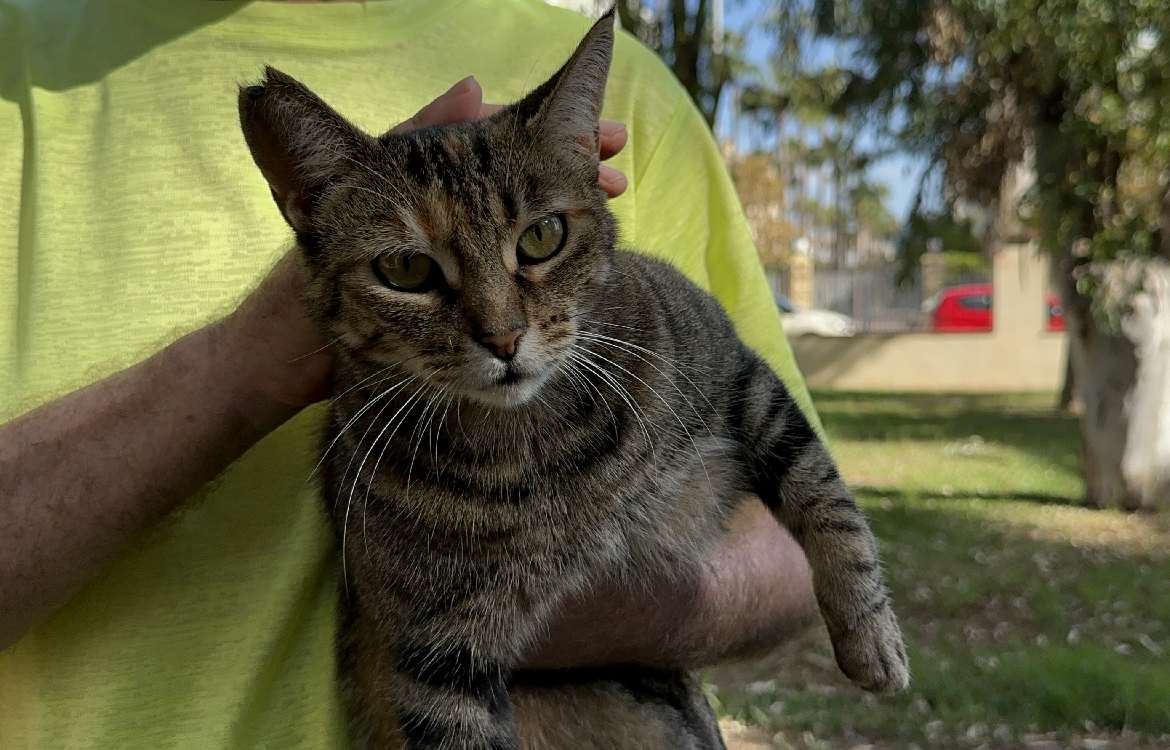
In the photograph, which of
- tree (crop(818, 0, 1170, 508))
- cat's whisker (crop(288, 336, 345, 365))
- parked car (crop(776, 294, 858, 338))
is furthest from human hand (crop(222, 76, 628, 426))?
parked car (crop(776, 294, 858, 338))

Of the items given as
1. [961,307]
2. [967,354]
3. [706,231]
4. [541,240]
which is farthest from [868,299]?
[541,240]

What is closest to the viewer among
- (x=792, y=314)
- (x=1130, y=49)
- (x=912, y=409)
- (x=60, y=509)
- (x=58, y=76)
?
(x=60, y=509)

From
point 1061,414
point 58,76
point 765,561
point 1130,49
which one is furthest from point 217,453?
point 1061,414

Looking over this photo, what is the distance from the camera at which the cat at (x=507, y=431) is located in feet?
5.50

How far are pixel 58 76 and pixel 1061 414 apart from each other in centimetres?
1487

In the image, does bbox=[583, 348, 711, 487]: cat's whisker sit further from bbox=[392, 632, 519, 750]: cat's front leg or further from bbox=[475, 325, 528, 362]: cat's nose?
bbox=[392, 632, 519, 750]: cat's front leg

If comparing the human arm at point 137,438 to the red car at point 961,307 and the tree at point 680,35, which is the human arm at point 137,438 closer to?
the tree at point 680,35

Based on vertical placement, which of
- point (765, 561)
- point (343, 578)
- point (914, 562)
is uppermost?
point (343, 578)

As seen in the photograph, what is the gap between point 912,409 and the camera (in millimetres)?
15797

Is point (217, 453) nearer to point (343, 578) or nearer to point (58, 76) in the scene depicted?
point (343, 578)

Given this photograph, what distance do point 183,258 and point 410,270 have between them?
1.55ft

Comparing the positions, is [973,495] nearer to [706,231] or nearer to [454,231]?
[706,231]

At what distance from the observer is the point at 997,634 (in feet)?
19.6

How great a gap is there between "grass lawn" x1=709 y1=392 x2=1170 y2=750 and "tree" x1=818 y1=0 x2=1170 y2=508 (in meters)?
0.96
